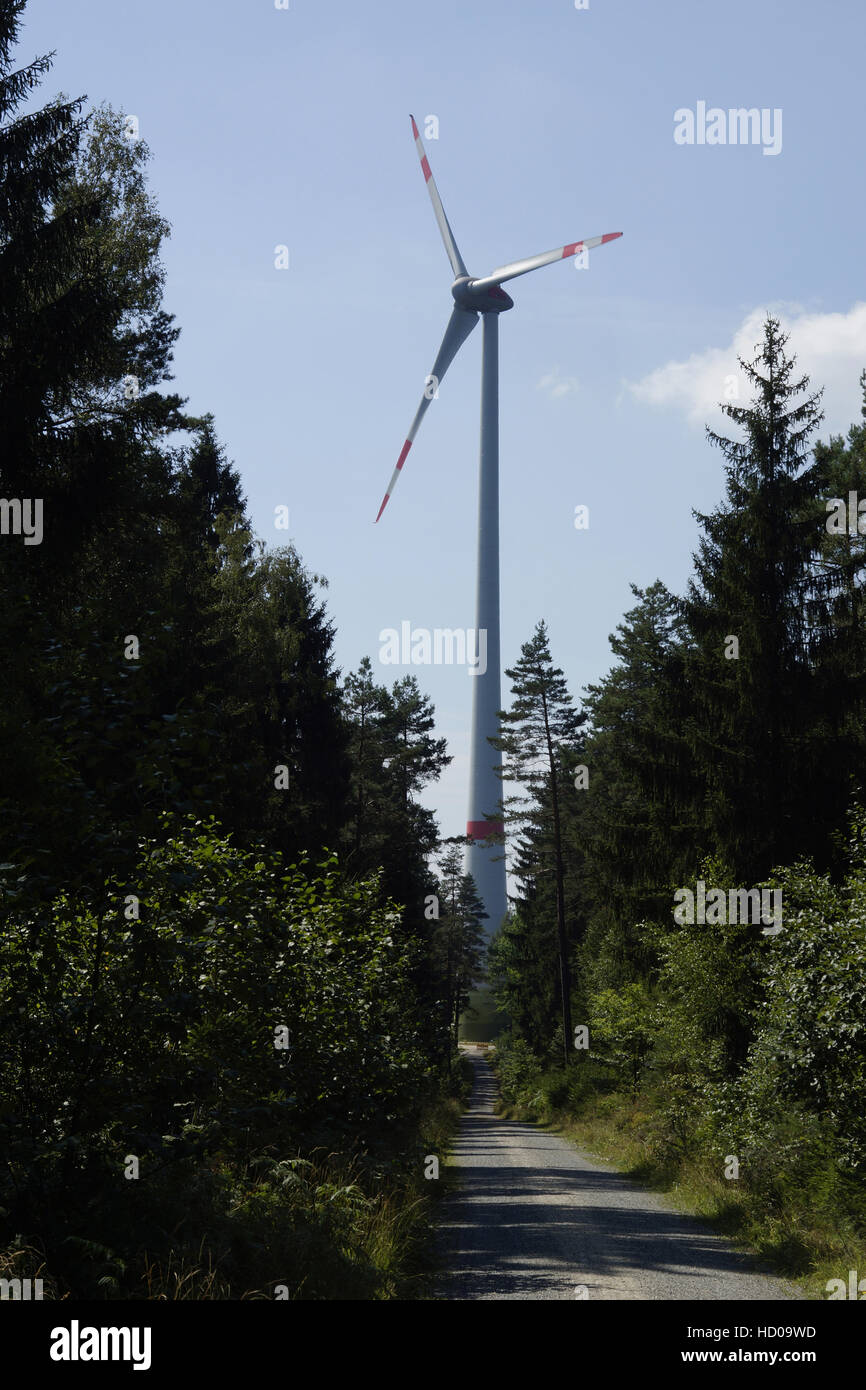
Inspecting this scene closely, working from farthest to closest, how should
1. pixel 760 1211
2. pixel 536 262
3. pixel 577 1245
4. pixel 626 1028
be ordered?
pixel 536 262
pixel 626 1028
pixel 760 1211
pixel 577 1245

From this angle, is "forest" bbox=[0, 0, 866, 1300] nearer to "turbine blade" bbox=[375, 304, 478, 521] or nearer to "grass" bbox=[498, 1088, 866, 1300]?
"grass" bbox=[498, 1088, 866, 1300]

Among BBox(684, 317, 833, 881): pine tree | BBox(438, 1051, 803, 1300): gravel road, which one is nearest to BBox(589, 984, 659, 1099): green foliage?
BBox(438, 1051, 803, 1300): gravel road

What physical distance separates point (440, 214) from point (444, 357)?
1102cm

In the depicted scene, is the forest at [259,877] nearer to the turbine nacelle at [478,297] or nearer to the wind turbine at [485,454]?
the wind turbine at [485,454]

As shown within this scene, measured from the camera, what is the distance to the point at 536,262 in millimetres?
64125

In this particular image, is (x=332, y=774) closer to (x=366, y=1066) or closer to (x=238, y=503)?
(x=238, y=503)

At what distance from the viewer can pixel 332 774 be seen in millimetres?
37000

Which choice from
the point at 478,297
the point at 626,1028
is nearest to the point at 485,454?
the point at 478,297

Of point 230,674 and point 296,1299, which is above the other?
point 230,674

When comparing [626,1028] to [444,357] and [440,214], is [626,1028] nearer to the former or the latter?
[444,357]

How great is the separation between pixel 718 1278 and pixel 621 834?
13721 mm

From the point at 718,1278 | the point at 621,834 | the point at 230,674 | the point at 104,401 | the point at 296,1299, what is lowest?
the point at 718,1278

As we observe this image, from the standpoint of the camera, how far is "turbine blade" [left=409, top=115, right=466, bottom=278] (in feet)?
219
